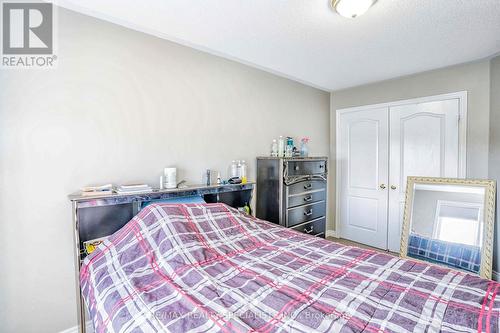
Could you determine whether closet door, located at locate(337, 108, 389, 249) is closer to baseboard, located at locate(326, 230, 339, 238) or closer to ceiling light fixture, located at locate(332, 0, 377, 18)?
baseboard, located at locate(326, 230, 339, 238)

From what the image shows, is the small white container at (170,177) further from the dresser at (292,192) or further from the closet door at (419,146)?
the closet door at (419,146)

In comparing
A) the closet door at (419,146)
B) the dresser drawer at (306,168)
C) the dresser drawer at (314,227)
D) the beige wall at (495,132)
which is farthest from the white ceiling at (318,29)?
the dresser drawer at (314,227)

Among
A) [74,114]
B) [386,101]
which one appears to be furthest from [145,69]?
[386,101]

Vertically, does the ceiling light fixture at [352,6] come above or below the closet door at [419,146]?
above

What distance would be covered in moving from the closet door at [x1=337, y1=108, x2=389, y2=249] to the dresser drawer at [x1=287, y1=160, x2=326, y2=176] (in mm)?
825

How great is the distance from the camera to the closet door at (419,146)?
288 cm

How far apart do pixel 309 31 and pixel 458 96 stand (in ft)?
6.95

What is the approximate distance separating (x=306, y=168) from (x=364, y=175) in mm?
1238

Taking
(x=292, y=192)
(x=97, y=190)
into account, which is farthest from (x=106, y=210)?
(x=292, y=192)

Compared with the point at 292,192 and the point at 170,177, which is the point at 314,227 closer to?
the point at 292,192

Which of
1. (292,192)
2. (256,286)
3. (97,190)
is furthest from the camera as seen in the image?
(292,192)

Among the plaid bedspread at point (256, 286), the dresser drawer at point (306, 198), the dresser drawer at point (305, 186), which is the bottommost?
the plaid bedspread at point (256, 286)

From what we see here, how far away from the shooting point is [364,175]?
3.62 m

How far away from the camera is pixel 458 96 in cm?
280
